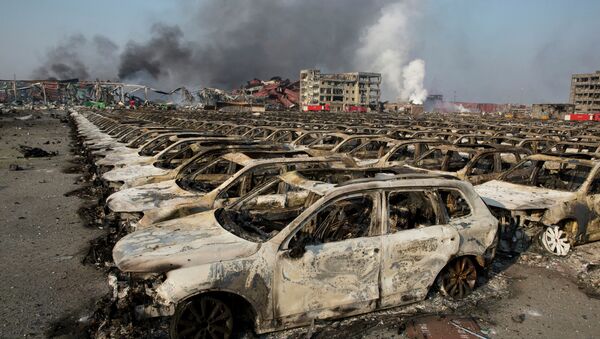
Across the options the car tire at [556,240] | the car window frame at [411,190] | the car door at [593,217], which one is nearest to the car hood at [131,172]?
the car window frame at [411,190]

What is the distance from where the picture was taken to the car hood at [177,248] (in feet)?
11.7

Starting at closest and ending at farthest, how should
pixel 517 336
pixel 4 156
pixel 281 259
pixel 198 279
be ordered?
pixel 198 279 → pixel 281 259 → pixel 517 336 → pixel 4 156

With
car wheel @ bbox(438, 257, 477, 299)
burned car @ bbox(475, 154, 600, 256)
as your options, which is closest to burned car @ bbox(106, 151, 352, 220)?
car wheel @ bbox(438, 257, 477, 299)

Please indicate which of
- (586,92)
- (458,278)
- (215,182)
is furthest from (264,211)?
(586,92)

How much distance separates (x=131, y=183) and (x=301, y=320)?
511cm

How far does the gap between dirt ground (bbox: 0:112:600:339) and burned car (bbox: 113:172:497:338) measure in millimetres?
213

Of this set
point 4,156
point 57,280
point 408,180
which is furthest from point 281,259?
point 4,156

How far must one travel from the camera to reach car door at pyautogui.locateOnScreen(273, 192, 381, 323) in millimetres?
3779

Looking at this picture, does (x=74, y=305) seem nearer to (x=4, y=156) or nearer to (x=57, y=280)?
(x=57, y=280)

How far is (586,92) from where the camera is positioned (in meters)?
63.6

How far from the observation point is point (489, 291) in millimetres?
5129

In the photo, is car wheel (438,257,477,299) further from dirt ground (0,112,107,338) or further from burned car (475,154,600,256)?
dirt ground (0,112,107,338)

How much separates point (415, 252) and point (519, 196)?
3369mm

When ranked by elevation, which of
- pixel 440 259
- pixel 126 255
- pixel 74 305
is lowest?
pixel 74 305
